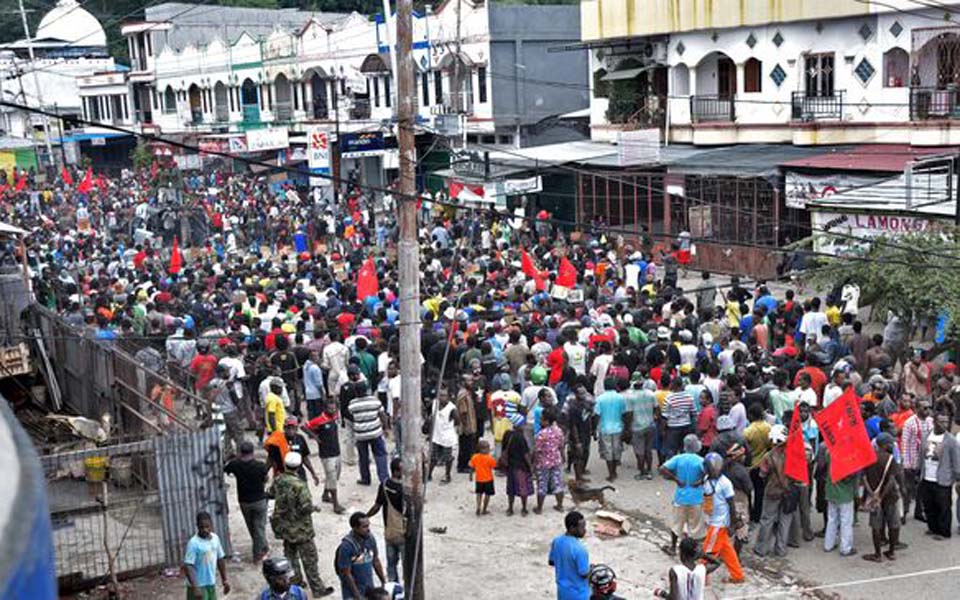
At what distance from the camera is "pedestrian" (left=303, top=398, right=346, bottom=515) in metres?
12.2

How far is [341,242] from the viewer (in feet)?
102

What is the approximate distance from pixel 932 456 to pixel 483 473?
4.34m

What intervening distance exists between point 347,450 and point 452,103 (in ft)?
84.3

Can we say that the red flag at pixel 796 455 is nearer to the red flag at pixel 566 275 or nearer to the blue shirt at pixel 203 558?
the blue shirt at pixel 203 558

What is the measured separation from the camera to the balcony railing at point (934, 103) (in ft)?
76.5

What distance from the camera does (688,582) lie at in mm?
8141

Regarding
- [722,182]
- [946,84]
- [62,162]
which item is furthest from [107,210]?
[946,84]

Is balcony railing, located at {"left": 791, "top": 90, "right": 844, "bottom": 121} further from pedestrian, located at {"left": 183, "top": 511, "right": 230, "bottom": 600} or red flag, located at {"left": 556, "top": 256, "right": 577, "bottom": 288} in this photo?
pedestrian, located at {"left": 183, "top": 511, "right": 230, "bottom": 600}

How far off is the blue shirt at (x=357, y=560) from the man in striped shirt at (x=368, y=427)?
308cm

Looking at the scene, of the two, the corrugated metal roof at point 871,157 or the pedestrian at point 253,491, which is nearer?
the pedestrian at point 253,491

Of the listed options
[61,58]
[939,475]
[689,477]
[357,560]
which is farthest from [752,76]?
[61,58]

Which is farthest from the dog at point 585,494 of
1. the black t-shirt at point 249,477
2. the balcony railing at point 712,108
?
the balcony railing at point 712,108

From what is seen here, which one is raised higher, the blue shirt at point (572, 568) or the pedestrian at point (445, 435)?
the blue shirt at point (572, 568)

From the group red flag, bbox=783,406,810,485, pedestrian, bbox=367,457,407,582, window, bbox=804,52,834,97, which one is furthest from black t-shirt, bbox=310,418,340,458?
window, bbox=804,52,834,97
